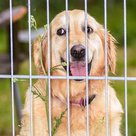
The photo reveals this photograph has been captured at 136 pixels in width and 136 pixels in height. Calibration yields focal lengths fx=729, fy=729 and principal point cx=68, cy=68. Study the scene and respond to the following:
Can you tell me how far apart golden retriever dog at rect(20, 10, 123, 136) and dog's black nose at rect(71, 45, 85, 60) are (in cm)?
7

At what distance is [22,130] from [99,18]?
24.1 ft

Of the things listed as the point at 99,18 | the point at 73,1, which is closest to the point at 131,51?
the point at 99,18

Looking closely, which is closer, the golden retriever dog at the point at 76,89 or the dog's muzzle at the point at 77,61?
the dog's muzzle at the point at 77,61

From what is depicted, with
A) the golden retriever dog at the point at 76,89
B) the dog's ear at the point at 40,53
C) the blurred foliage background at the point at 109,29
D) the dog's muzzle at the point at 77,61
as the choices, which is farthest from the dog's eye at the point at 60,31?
the blurred foliage background at the point at 109,29

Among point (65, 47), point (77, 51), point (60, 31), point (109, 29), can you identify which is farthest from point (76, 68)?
point (109, 29)

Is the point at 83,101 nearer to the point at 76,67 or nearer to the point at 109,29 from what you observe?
the point at 76,67

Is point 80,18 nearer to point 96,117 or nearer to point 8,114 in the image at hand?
point 96,117

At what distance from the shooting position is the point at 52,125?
15.9 feet

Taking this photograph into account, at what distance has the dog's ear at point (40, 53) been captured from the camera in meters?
5.05

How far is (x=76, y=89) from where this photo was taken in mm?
5125

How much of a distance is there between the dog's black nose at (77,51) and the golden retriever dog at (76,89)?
0.21 ft

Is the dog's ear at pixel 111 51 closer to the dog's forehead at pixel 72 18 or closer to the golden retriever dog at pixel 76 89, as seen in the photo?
the golden retriever dog at pixel 76 89

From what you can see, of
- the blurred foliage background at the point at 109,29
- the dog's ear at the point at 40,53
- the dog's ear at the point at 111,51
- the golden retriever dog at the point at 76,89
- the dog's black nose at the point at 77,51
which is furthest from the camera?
the blurred foliage background at the point at 109,29

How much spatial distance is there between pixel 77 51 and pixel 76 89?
47 centimetres
